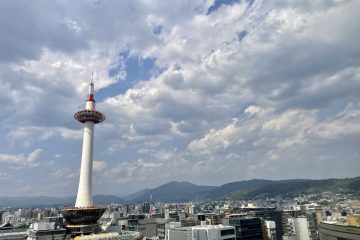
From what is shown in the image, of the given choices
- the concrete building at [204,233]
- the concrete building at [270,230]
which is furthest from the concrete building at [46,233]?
→ the concrete building at [270,230]

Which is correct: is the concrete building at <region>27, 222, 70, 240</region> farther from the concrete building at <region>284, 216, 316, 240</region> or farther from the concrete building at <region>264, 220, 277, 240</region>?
the concrete building at <region>284, 216, 316, 240</region>

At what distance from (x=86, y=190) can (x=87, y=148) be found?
51.2 ft

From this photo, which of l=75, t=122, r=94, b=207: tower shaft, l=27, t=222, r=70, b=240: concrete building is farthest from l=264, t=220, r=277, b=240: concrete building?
l=27, t=222, r=70, b=240: concrete building

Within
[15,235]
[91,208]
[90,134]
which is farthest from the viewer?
[90,134]

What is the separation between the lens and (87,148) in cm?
11225

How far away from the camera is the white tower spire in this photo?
10469 cm

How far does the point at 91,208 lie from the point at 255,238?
64992 millimetres

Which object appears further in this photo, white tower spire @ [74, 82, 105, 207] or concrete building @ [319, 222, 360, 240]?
white tower spire @ [74, 82, 105, 207]

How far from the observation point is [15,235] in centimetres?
10688

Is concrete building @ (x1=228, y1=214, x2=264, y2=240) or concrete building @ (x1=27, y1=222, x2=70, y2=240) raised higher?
concrete building @ (x1=27, y1=222, x2=70, y2=240)

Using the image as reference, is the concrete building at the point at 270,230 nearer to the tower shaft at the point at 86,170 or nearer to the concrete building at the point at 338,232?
the concrete building at the point at 338,232

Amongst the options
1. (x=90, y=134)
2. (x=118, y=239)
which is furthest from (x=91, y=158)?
(x=118, y=239)

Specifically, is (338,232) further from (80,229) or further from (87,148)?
(87,148)

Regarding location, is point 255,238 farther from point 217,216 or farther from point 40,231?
point 40,231
